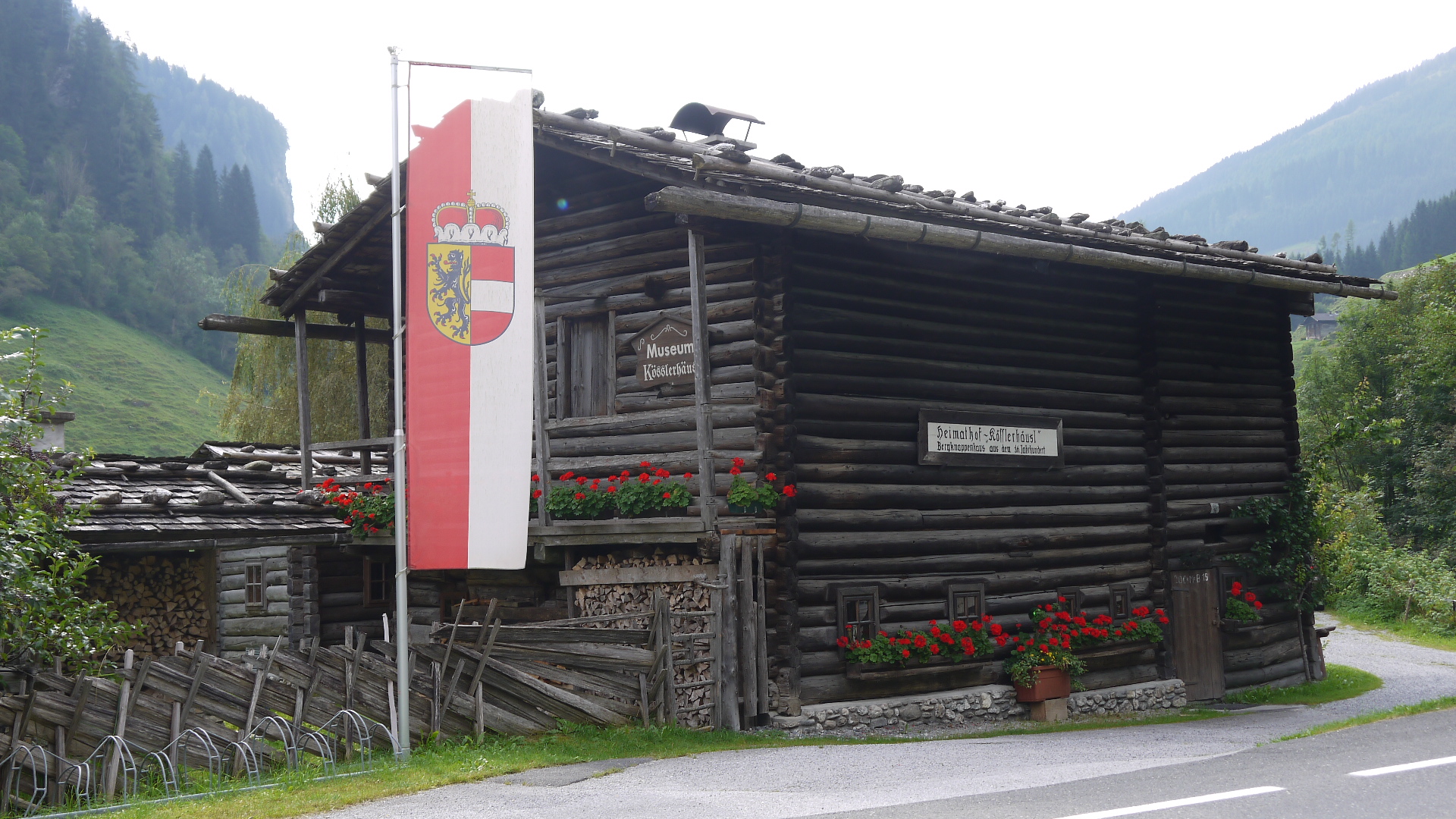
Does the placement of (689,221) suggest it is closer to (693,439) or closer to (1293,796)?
(693,439)

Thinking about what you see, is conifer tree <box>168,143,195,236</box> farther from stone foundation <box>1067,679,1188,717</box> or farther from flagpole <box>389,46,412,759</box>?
stone foundation <box>1067,679,1188,717</box>

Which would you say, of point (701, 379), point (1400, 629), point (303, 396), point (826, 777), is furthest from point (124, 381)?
point (826, 777)

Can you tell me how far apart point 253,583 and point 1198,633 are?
13.0 meters

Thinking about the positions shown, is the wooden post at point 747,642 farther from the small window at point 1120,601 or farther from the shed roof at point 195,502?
the shed roof at point 195,502

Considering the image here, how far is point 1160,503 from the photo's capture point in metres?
14.4

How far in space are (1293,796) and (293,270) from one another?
12.4 meters

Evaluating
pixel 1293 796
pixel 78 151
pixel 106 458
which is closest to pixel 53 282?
pixel 78 151

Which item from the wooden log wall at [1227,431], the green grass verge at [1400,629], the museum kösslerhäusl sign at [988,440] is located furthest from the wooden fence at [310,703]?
the green grass verge at [1400,629]

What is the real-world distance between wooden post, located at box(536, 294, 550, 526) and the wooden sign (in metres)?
0.49

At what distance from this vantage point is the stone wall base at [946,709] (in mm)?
10750

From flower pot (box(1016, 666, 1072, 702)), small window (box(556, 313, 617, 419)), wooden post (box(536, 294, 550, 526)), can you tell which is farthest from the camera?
small window (box(556, 313, 617, 419))

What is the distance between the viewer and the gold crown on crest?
8.53 metres

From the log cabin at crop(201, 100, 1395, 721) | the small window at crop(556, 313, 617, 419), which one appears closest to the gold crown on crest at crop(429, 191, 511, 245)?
the log cabin at crop(201, 100, 1395, 721)

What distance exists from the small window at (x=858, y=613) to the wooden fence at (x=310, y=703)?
60.2 inches
